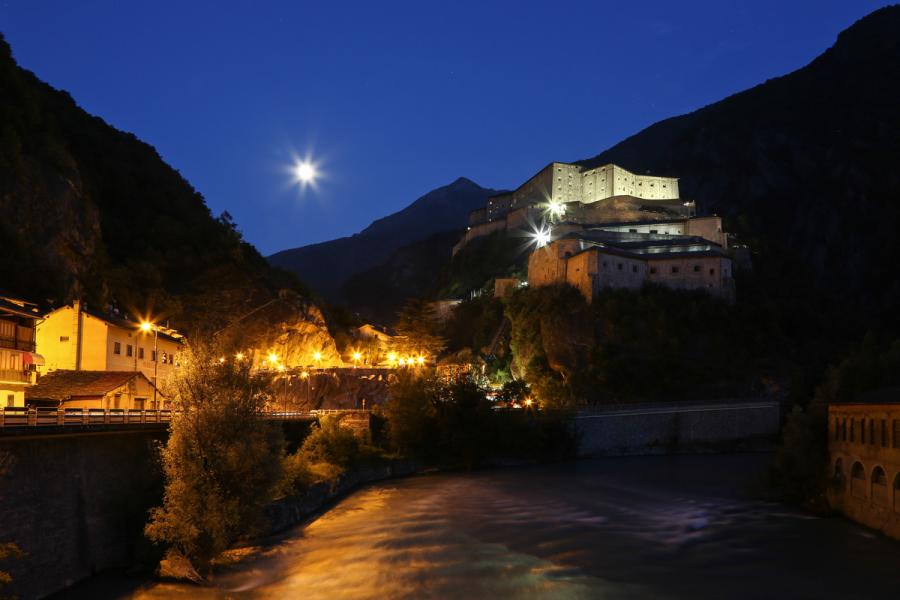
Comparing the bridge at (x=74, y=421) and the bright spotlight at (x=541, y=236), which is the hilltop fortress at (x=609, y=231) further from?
the bridge at (x=74, y=421)

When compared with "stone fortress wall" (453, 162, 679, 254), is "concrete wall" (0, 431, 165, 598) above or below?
below

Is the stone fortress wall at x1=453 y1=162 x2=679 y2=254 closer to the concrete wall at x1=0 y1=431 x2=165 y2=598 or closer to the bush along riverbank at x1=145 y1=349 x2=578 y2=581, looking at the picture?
the bush along riverbank at x1=145 y1=349 x2=578 y2=581

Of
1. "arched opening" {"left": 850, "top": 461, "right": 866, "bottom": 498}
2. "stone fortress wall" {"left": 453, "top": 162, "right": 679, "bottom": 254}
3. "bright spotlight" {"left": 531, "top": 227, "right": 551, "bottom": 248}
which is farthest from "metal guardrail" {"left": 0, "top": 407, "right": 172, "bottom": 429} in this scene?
"stone fortress wall" {"left": 453, "top": 162, "right": 679, "bottom": 254}

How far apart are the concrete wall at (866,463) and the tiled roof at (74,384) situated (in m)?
32.1

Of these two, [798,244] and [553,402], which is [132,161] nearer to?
[553,402]

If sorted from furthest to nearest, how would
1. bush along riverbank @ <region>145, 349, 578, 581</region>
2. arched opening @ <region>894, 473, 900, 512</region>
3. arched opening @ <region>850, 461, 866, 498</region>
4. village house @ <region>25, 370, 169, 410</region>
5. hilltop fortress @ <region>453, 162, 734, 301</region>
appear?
1. hilltop fortress @ <region>453, 162, 734, 301</region>
2. village house @ <region>25, 370, 169, 410</region>
3. arched opening @ <region>850, 461, 866, 498</region>
4. arched opening @ <region>894, 473, 900, 512</region>
5. bush along riverbank @ <region>145, 349, 578, 581</region>

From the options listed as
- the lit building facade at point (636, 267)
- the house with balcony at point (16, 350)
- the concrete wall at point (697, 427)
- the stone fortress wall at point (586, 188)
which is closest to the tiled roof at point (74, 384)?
the house with balcony at point (16, 350)

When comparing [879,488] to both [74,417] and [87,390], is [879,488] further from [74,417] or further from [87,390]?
[87,390]

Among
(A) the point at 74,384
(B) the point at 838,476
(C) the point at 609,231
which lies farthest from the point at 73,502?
(C) the point at 609,231

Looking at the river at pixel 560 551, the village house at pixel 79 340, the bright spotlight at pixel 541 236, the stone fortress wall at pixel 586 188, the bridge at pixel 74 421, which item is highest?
the stone fortress wall at pixel 586 188

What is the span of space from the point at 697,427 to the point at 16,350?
5621 centimetres

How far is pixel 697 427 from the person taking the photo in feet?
215

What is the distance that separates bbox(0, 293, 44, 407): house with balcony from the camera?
2933 centimetres

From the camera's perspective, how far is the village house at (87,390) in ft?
99.7
